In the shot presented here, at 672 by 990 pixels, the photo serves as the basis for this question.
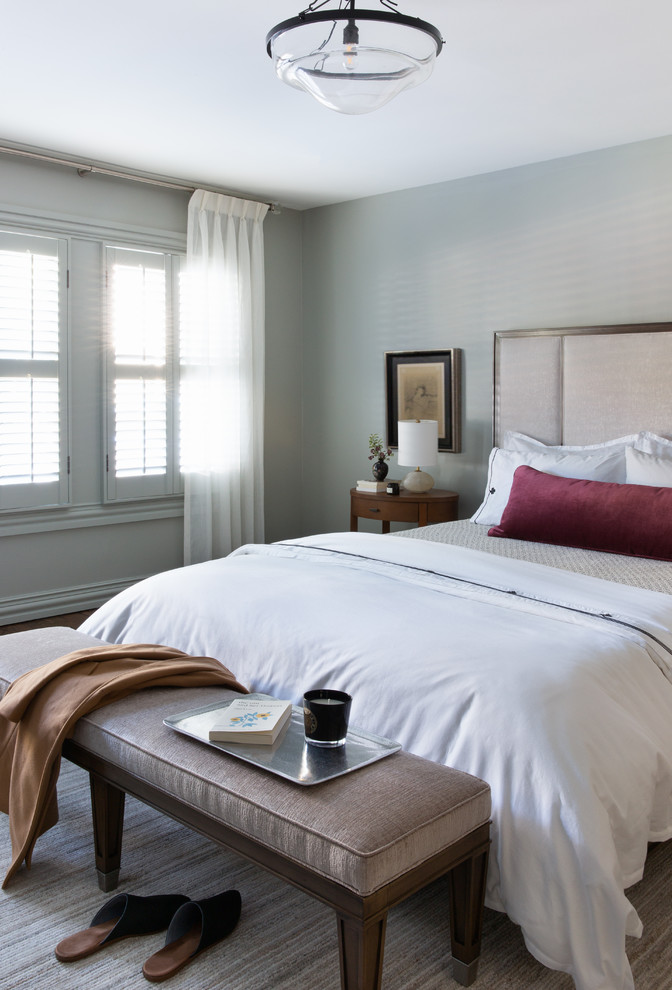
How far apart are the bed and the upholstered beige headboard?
0.02 meters

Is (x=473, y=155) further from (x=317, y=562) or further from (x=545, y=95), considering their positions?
(x=317, y=562)

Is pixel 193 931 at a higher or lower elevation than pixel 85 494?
lower

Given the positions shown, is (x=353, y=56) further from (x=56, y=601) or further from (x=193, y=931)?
(x=56, y=601)

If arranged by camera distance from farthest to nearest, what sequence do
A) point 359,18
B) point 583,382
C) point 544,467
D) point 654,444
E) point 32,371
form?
point 32,371 < point 583,382 < point 544,467 < point 654,444 < point 359,18

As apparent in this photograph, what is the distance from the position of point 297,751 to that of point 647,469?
7.68 ft

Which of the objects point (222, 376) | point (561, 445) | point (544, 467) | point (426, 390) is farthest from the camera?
point (222, 376)

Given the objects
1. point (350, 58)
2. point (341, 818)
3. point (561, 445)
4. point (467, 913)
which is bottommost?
point (467, 913)

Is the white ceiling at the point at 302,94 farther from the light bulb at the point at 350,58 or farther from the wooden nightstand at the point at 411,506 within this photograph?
the wooden nightstand at the point at 411,506

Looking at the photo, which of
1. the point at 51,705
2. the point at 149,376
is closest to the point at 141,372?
the point at 149,376

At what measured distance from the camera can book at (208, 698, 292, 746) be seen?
187cm

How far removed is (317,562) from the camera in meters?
3.13

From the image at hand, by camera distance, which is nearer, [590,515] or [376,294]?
[590,515]

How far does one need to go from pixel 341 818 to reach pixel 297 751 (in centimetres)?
29

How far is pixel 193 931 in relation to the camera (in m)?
1.95
